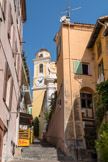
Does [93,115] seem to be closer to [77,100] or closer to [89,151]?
[77,100]

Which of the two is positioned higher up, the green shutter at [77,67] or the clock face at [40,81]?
the clock face at [40,81]

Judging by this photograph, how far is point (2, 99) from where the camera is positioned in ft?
33.0

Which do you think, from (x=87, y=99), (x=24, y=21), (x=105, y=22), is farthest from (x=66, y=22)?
(x=87, y=99)

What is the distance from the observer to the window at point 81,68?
19.7m

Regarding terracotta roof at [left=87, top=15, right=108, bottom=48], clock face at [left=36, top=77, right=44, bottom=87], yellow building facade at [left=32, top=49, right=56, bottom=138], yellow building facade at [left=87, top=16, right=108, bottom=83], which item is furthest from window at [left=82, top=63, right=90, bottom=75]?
clock face at [left=36, top=77, right=44, bottom=87]

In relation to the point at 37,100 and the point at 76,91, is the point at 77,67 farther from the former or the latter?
the point at 37,100

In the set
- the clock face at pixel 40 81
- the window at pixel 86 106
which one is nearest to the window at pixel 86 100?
the window at pixel 86 106

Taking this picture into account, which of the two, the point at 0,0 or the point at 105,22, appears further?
the point at 105,22

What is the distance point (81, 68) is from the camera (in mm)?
19812

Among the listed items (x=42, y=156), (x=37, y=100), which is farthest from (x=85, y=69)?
(x=37, y=100)

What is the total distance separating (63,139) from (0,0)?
1098cm

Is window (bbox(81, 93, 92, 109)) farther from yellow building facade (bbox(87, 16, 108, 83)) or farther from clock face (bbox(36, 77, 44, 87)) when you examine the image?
clock face (bbox(36, 77, 44, 87))

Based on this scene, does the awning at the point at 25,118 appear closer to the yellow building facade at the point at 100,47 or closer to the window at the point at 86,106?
the window at the point at 86,106

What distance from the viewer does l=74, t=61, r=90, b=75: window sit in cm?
1973
